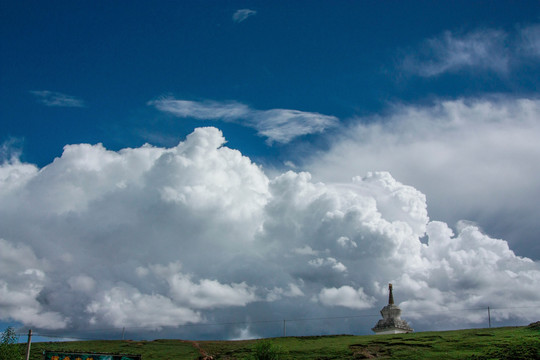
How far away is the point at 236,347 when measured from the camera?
365 feet

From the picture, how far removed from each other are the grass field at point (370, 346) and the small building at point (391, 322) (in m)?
8.15

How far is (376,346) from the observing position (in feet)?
314

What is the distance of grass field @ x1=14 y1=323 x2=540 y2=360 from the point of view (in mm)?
79625

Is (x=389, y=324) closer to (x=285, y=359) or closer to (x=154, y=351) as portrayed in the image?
(x=285, y=359)

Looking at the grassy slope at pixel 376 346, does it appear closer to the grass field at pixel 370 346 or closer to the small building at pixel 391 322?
the grass field at pixel 370 346

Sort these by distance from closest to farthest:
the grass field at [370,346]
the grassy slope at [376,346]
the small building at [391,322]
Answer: the grassy slope at [376,346] → the grass field at [370,346] → the small building at [391,322]

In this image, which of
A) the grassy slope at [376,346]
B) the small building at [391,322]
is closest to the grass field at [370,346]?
the grassy slope at [376,346]

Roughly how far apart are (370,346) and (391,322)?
27.1m

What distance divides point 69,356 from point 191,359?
28786 millimetres

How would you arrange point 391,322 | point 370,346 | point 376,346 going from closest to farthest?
1. point 376,346
2. point 370,346
3. point 391,322

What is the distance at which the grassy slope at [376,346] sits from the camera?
79.5 m

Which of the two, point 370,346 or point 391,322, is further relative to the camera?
point 391,322

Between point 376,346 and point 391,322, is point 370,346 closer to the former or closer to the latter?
point 376,346

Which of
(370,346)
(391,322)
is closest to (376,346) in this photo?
(370,346)
